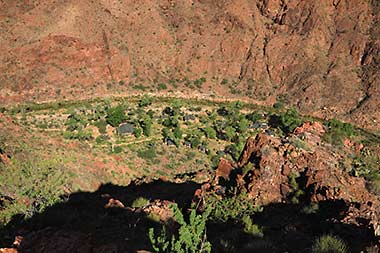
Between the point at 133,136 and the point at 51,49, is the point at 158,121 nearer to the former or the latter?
the point at 133,136

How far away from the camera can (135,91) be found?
69438 mm

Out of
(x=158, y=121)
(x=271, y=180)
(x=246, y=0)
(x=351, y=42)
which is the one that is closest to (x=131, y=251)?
(x=271, y=180)

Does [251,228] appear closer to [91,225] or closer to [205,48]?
[91,225]

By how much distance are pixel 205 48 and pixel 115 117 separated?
28.1m

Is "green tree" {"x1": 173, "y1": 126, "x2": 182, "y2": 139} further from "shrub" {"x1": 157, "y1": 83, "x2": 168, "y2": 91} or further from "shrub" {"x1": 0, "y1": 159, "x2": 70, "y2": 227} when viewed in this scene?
"shrub" {"x1": 0, "y1": 159, "x2": 70, "y2": 227}

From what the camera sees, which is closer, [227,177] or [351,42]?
[227,177]

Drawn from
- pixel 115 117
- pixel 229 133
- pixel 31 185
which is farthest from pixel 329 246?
pixel 115 117

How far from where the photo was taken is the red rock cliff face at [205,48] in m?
66.4

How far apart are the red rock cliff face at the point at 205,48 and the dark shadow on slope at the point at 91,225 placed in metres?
38.1

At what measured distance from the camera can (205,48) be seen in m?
76.5

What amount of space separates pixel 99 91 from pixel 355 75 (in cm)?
4132

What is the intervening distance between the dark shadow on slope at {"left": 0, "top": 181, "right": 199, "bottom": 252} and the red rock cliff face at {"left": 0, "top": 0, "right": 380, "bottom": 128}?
3810 cm

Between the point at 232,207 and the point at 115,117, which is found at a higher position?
the point at 232,207

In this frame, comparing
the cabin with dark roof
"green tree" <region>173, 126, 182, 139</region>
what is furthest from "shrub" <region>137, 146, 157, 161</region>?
the cabin with dark roof
